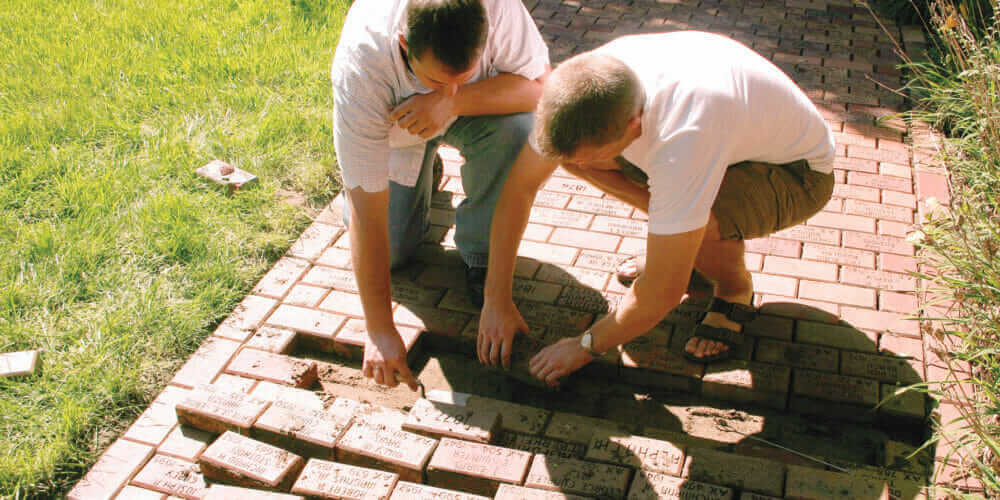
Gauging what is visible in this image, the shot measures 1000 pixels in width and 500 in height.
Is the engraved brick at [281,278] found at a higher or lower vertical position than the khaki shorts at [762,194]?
lower

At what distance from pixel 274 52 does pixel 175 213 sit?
1.87 meters

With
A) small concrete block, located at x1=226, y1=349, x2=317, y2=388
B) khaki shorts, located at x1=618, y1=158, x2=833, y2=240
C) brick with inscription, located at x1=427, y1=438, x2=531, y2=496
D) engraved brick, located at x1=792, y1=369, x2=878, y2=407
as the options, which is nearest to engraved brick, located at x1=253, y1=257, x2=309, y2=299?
small concrete block, located at x1=226, y1=349, x2=317, y2=388

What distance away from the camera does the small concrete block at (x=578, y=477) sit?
2.14 meters

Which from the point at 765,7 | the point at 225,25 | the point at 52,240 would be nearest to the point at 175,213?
the point at 52,240

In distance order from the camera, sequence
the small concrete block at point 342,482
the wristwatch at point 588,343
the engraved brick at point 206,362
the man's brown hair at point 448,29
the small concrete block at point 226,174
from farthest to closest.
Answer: the small concrete block at point 226,174 → the engraved brick at point 206,362 → the wristwatch at point 588,343 → the man's brown hair at point 448,29 → the small concrete block at point 342,482

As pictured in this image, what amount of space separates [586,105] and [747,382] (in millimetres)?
1230

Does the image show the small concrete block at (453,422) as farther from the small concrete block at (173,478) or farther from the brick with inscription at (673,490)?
the small concrete block at (173,478)

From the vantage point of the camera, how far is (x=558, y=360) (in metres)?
2.63

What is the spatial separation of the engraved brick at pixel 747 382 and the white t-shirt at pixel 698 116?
2.39 ft

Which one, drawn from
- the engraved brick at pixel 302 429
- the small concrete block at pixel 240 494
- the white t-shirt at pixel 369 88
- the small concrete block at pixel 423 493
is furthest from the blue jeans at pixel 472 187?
the small concrete block at pixel 240 494

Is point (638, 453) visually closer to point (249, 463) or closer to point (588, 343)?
point (588, 343)

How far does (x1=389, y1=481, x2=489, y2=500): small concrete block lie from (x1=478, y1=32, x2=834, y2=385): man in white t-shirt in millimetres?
635

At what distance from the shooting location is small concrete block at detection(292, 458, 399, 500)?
2.17 metres

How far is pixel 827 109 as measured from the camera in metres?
4.63
